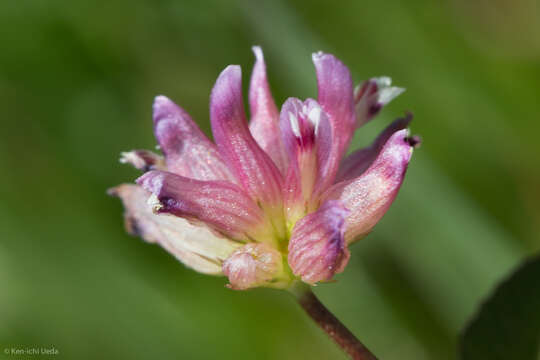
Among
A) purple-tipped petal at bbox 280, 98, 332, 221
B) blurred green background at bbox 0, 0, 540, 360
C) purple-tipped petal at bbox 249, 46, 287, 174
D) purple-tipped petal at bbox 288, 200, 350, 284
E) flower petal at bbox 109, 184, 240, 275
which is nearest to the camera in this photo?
purple-tipped petal at bbox 288, 200, 350, 284

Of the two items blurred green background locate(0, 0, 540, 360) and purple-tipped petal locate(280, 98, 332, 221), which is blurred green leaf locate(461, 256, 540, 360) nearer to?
purple-tipped petal locate(280, 98, 332, 221)

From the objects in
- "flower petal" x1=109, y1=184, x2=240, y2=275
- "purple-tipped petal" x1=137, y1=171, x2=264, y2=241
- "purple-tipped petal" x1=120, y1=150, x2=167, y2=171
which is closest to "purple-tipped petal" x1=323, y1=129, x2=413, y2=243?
"purple-tipped petal" x1=137, y1=171, x2=264, y2=241

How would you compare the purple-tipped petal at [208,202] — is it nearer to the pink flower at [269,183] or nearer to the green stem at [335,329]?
the pink flower at [269,183]

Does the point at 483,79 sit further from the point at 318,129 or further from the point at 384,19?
the point at 318,129

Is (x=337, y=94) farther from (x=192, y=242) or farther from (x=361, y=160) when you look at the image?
(x=192, y=242)

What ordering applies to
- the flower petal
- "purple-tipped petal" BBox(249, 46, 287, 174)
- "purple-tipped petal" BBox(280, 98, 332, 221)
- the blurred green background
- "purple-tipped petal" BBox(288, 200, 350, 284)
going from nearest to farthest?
1. "purple-tipped petal" BBox(288, 200, 350, 284)
2. "purple-tipped petal" BBox(280, 98, 332, 221)
3. the flower petal
4. "purple-tipped petal" BBox(249, 46, 287, 174)
5. the blurred green background

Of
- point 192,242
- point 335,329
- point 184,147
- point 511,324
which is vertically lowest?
point 511,324

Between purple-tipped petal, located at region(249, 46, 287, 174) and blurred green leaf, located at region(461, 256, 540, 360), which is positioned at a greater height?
purple-tipped petal, located at region(249, 46, 287, 174)

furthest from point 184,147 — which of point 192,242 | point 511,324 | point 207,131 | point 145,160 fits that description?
point 207,131
